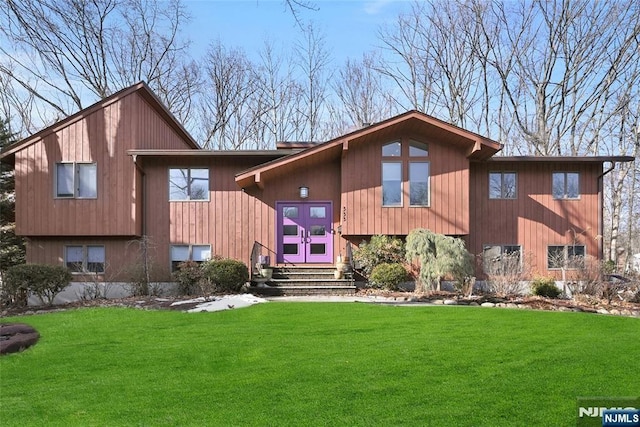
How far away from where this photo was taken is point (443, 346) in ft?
20.6

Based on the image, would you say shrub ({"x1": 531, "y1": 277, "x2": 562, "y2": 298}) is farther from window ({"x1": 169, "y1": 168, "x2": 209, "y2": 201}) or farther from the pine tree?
the pine tree

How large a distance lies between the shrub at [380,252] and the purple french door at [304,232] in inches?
55.9

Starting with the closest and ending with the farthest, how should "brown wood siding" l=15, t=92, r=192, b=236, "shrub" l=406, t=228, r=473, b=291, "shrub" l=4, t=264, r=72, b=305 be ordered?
"shrub" l=4, t=264, r=72, b=305 → "shrub" l=406, t=228, r=473, b=291 → "brown wood siding" l=15, t=92, r=192, b=236

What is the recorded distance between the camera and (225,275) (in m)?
12.6

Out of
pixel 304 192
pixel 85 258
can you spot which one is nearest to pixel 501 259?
pixel 304 192

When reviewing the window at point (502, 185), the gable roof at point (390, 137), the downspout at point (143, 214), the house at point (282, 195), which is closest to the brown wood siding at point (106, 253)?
the house at point (282, 195)

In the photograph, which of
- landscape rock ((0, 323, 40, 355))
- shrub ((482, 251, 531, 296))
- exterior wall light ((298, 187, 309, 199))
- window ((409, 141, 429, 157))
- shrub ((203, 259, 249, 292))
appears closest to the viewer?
landscape rock ((0, 323, 40, 355))

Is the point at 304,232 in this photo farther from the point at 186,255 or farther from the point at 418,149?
the point at 418,149

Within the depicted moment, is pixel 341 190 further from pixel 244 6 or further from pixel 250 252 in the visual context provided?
pixel 244 6

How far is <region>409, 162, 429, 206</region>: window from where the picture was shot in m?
14.1

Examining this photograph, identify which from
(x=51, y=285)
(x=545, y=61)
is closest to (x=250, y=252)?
(x=51, y=285)

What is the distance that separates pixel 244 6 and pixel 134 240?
9339 mm

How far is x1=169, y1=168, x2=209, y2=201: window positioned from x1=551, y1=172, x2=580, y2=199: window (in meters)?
11.8

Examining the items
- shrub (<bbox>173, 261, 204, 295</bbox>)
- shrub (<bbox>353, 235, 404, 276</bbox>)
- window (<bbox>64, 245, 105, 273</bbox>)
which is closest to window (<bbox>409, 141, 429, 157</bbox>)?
shrub (<bbox>353, 235, 404, 276</bbox>)
